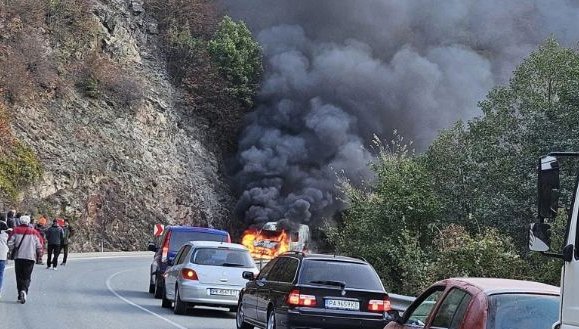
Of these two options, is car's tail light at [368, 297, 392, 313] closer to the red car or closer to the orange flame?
the red car

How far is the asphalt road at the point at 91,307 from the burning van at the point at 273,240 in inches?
329

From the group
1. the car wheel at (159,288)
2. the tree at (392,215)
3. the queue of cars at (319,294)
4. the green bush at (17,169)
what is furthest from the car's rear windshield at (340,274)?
the green bush at (17,169)

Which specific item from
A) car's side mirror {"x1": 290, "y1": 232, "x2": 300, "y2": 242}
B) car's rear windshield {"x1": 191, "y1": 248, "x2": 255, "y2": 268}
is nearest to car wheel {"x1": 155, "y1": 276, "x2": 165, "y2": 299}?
car's rear windshield {"x1": 191, "y1": 248, "x2": 255, "y2": 268}

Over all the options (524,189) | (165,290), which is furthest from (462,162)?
(165,290)

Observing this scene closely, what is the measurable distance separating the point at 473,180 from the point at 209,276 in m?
16.8

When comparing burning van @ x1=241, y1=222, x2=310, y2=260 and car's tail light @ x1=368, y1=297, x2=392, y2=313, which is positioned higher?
burning van @ x1=241, y1=222, x2=310, y2=260

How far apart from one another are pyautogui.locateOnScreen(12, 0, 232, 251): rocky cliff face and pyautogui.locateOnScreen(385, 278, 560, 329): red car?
3632 cm

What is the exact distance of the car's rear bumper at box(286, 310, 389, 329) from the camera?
12.7 meters

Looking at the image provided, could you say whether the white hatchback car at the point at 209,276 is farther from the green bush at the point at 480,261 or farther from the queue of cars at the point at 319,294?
the green bush at the point at 480,261

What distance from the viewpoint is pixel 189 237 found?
22.5 metres

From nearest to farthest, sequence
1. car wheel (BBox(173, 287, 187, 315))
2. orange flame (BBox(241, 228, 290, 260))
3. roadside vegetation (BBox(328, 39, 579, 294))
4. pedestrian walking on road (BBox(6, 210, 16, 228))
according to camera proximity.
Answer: car wheel (BBox(173, 287, 187, 315)), roadside vegetation (BBox(328, 39, 579, 294)), pedestrian walking on road (BBox(6, 210, 16, 228)), orange flame (BBox(241, 228, 290, 260))

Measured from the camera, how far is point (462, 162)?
33156mm

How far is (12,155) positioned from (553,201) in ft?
128

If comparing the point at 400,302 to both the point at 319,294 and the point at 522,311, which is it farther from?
the point at 522,311
